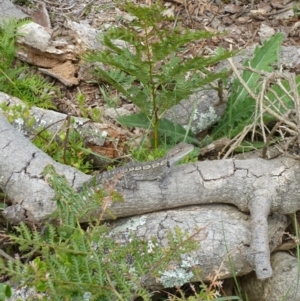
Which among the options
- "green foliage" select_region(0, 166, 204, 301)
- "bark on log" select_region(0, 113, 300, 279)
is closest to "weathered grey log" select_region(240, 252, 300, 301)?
"bark on log" select_region(0, 113, 300, 279)

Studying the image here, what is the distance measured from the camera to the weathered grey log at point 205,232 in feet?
12.3

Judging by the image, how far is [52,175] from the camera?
11.9 ft

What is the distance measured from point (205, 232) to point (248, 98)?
1548mm

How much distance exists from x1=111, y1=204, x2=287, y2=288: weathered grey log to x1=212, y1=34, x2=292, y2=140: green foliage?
0.95 m

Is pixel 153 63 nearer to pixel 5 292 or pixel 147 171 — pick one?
pixel 147 171

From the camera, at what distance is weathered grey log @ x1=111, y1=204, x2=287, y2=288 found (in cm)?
373

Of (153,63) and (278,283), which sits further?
(153,63)

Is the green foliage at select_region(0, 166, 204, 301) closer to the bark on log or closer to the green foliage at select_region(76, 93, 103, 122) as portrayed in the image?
the bark on log

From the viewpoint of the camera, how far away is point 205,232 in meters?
3.71

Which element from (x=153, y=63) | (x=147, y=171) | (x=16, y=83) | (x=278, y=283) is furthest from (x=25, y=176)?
(x=278, y=283)

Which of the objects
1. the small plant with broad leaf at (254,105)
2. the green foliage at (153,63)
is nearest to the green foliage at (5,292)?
the green foliage at (153,63)

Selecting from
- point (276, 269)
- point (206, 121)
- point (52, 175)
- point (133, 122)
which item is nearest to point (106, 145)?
point (133, 122)

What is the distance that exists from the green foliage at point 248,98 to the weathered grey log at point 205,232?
0.95 meters

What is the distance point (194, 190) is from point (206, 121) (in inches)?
46.4
